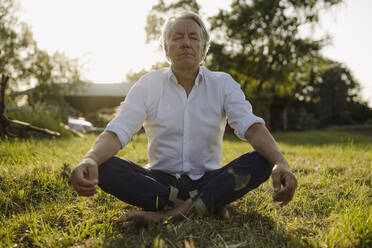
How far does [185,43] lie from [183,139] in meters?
0.73

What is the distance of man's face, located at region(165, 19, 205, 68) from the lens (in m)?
2.18

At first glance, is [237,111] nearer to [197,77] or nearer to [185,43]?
[197,77]

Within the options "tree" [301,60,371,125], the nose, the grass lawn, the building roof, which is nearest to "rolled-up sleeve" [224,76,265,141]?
the nose

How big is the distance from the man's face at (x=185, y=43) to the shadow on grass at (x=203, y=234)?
45.6 inches

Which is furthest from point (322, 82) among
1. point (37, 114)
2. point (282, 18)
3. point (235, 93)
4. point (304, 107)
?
point (235, 93)

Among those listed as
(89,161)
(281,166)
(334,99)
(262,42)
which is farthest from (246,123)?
(334,99)

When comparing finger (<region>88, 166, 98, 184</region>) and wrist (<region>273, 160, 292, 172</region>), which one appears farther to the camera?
wrist (<region>273, 160, 292, 172</region>)

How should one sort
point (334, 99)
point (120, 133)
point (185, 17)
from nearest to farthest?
point (120, 133), point (185, 17), point (334, 99)

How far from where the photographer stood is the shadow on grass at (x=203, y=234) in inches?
60.1

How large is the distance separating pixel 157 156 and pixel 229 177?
690mm

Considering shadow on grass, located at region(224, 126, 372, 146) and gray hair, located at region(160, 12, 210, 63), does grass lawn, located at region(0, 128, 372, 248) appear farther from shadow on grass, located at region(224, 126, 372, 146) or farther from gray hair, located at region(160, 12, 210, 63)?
shadow on grass, located at region(224, 126, 372, 146)

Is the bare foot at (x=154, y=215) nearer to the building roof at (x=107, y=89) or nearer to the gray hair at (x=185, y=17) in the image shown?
the gray hair at (x=185, y=17)

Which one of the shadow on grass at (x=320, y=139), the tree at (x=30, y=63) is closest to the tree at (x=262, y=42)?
the shadow on grass at (x=320, y=139)

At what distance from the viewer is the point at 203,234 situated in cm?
161
